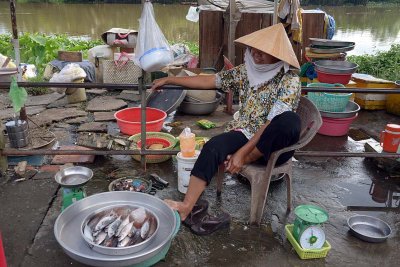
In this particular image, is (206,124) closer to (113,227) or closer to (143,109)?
(143,109)

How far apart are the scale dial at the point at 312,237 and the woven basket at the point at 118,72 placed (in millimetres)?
5304

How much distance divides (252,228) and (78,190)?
4.42ft

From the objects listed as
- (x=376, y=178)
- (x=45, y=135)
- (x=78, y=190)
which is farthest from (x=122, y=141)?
(x=376, y=178)

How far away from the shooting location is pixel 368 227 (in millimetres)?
2838

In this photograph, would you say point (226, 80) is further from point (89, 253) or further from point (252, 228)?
point (89, 253)

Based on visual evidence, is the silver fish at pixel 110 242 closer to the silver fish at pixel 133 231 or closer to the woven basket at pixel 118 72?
the silver fish at pixel 133 231

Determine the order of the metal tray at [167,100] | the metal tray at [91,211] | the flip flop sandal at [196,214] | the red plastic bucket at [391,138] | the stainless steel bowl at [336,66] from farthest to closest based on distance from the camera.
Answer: the metal tray at [167,100]
the stainless steel bowl at [336,66]
the red plastic bucket at [391,138]
the flip flop sandal at [196,214]
the metal tray at [91,211]

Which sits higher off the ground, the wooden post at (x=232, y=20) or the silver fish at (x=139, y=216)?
the wooden post at (x=232, y=20)

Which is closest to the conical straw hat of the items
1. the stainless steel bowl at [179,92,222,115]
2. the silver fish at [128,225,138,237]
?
the silver fish at [128,225,138,237]

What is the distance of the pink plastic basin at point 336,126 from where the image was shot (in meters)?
4.82

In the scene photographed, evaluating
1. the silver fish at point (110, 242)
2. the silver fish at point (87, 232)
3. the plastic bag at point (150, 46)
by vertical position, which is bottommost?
the silver fish at point (110, 242)

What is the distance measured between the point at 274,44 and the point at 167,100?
324 centimetres

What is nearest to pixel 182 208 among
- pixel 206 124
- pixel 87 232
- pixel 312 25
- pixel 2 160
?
pixel 87 232

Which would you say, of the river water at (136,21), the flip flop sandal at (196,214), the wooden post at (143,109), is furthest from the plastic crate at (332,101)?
the river water at (136,21)
